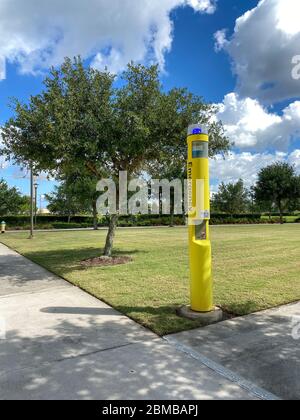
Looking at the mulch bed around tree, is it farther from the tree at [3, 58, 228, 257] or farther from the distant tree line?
the distant tree line

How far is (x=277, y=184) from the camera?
46.2m

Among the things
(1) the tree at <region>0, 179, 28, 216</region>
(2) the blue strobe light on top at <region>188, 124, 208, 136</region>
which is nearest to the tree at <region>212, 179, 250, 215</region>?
(1) the tree at <region>0, 179, 28, 216</region>

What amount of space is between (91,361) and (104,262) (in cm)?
685

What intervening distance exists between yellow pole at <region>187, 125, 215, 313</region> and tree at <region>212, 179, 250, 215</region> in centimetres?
4932

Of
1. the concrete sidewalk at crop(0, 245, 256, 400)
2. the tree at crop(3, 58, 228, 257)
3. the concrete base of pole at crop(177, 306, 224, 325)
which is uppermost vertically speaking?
the tree at crop(3, 58, 228, 257)

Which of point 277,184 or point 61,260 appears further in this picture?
point 277,184

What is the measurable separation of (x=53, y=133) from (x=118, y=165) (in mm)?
2816

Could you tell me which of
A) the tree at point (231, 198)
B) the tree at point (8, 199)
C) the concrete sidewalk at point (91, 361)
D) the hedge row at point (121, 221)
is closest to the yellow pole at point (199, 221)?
the concrete sidewalk at point (91, 361)

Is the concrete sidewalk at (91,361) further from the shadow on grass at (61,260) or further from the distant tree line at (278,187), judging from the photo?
the distant tree line at (278,187)

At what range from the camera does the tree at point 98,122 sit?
9.23 metres

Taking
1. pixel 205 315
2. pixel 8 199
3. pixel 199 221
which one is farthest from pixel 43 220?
pixel 205 315

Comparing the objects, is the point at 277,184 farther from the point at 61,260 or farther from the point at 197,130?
the point at 197,130

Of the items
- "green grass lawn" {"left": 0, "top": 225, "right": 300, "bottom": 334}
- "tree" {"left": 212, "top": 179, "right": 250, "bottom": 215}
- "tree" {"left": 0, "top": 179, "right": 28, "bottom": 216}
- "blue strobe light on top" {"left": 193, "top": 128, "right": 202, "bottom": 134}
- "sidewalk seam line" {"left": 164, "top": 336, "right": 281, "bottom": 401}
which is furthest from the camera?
"tree" {"left": 212, "top": 179, "right": 250, "bottom": 215}

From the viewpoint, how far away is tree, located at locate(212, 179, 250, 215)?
53844 millimetres
